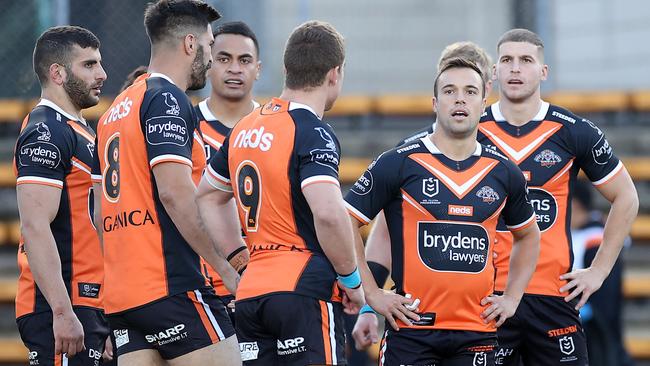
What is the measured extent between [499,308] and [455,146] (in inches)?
36.4

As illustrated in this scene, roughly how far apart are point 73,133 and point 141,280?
3.93ft

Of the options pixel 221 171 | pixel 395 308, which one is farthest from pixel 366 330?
pixel 221 171

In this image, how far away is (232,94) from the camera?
7.18 meters

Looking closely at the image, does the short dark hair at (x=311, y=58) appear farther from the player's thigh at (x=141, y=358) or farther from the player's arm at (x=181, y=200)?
the player's thigh at (x=141, y=358)

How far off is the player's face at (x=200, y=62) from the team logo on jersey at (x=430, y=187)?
4.37 ft

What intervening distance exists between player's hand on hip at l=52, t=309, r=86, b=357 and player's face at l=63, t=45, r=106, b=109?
130 cm

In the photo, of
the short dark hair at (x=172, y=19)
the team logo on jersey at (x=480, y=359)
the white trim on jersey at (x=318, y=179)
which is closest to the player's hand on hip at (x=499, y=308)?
the team logo on jersey at (x=480, y=359)

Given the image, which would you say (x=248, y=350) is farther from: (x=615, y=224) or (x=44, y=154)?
(x=615, y=224)

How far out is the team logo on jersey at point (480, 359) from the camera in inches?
231

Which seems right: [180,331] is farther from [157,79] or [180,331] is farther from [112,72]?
[112,72]

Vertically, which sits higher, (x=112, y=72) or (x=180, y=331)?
(x=112, y=72)

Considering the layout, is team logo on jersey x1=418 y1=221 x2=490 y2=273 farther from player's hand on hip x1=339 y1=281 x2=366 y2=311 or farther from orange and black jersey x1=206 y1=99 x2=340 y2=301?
orange and black jersey x1=206 y1=99 x2=340 y2=301

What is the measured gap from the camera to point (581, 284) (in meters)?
6.67

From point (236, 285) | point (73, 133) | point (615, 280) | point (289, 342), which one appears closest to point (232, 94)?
point (73, 133)
